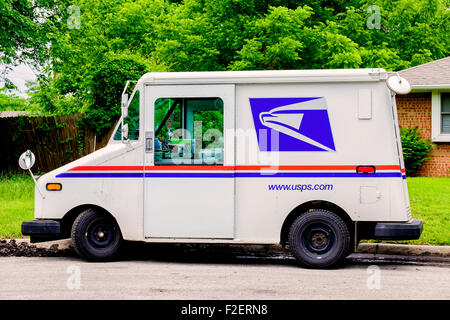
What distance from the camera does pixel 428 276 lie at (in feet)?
24.3

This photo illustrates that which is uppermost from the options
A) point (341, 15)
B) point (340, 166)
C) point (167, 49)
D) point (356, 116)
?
point (341, 15)

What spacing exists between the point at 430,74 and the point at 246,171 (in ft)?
45.7

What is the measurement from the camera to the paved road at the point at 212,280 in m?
6.38

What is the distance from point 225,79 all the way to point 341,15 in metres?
16.5

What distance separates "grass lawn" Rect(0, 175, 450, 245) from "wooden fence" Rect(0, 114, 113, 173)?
2337mm

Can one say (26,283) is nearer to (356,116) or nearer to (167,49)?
(356,116)

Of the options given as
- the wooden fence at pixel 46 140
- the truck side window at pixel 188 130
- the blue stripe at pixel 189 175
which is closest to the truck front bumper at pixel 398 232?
the blue stripe at pixel 189 175

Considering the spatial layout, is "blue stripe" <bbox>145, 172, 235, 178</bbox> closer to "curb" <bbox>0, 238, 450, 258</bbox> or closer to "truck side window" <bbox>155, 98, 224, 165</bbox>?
"truck side window" <bbox>155, 98, 224, 165</bbox>

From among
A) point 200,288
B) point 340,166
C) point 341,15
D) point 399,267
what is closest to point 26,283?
point 200,288

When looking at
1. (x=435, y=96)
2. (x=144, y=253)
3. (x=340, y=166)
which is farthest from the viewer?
(x=435, y=96)

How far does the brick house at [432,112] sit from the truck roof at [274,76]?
12123 mm

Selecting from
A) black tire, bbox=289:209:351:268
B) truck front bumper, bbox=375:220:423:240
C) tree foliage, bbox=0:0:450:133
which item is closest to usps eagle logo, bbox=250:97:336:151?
black tire, bbox=289:209:351:268

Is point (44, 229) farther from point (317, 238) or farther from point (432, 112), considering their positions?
point (432, 112)

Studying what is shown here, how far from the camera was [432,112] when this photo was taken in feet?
64.9
